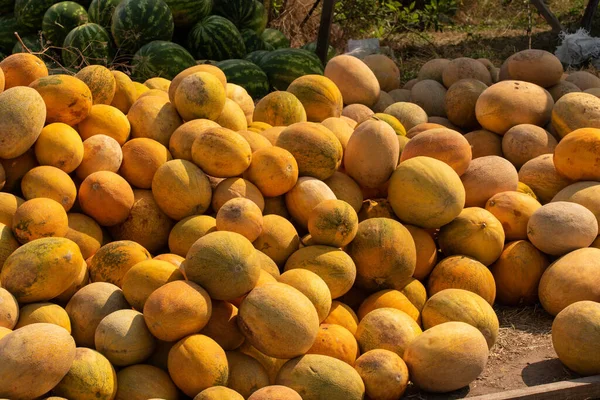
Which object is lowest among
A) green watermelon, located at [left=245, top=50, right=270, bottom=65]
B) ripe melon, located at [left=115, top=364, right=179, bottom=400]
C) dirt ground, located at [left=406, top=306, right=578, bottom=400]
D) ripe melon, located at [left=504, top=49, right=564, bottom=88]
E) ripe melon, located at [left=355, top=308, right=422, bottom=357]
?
dirt ground, located at [left=406, top=306, right=578, bottom=400]

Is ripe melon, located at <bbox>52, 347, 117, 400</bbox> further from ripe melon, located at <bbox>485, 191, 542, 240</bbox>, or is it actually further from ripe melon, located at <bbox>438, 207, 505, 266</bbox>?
ripe melon, located at <bbox>485, 191, 542, 240</bbox>

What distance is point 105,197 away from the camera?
11.7 ft

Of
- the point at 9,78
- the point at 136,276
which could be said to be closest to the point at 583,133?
the point at 136,276

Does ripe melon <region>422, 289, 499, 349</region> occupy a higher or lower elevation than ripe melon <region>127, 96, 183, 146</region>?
lower

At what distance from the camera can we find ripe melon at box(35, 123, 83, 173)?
360 centimetres

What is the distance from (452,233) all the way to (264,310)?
147 centimetres

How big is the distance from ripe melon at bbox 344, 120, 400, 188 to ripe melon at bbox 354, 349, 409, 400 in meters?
1.22

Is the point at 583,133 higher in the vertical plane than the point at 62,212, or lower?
higher

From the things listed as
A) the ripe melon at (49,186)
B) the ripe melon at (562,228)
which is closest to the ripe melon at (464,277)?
the ripe melon at (562,228)

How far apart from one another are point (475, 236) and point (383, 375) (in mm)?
1234

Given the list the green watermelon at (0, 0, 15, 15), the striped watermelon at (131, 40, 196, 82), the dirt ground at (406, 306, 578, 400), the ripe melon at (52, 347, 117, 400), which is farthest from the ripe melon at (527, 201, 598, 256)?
the green watermelon at (0, 0, 15, 15)

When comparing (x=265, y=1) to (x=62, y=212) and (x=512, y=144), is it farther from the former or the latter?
(x=62, y=212)

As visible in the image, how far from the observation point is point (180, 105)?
4051 millimetres

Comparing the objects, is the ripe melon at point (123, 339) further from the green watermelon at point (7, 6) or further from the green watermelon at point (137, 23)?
the green watermelon at point (7, 6)
